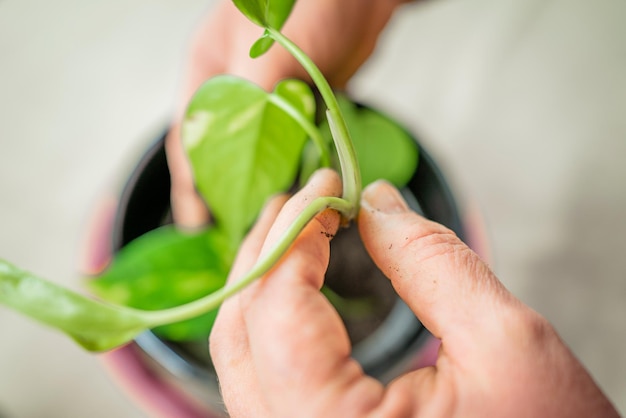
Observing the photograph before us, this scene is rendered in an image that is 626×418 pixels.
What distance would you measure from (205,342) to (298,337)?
0.62ft

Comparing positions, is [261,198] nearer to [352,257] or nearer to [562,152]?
[352,257]

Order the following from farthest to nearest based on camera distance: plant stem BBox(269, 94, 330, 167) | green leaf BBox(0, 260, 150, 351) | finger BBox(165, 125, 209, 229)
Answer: finger BBox(165, 125, 209, 229) → plant stem BBox(269, 94, 330, 167) → green leaf BBox(0, 260, 150, 351)

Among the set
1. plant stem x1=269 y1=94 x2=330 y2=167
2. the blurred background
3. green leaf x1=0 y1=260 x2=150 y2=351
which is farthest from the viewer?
the blurred background

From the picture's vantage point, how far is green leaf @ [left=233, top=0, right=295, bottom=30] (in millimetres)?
193

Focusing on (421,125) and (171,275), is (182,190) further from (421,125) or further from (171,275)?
(421,125)

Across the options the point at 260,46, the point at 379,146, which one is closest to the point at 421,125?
the point at 379,146

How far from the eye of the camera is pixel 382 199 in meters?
0.25

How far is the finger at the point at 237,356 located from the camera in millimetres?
192

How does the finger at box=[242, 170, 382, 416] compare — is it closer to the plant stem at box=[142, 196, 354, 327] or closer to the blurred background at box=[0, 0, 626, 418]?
the plant stem at box=[142, 196, 354, 327]

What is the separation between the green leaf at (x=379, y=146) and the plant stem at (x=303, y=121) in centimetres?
4

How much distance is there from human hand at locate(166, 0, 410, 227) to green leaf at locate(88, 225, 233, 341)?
4 centimetres

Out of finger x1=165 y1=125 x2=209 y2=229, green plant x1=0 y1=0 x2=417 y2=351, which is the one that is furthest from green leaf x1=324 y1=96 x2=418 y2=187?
finger x1=165 y1=125 x2=209 y2=229

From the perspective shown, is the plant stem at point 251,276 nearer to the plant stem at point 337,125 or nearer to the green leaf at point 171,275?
the plant stem at point 337,125

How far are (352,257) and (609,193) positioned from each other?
0.31m
